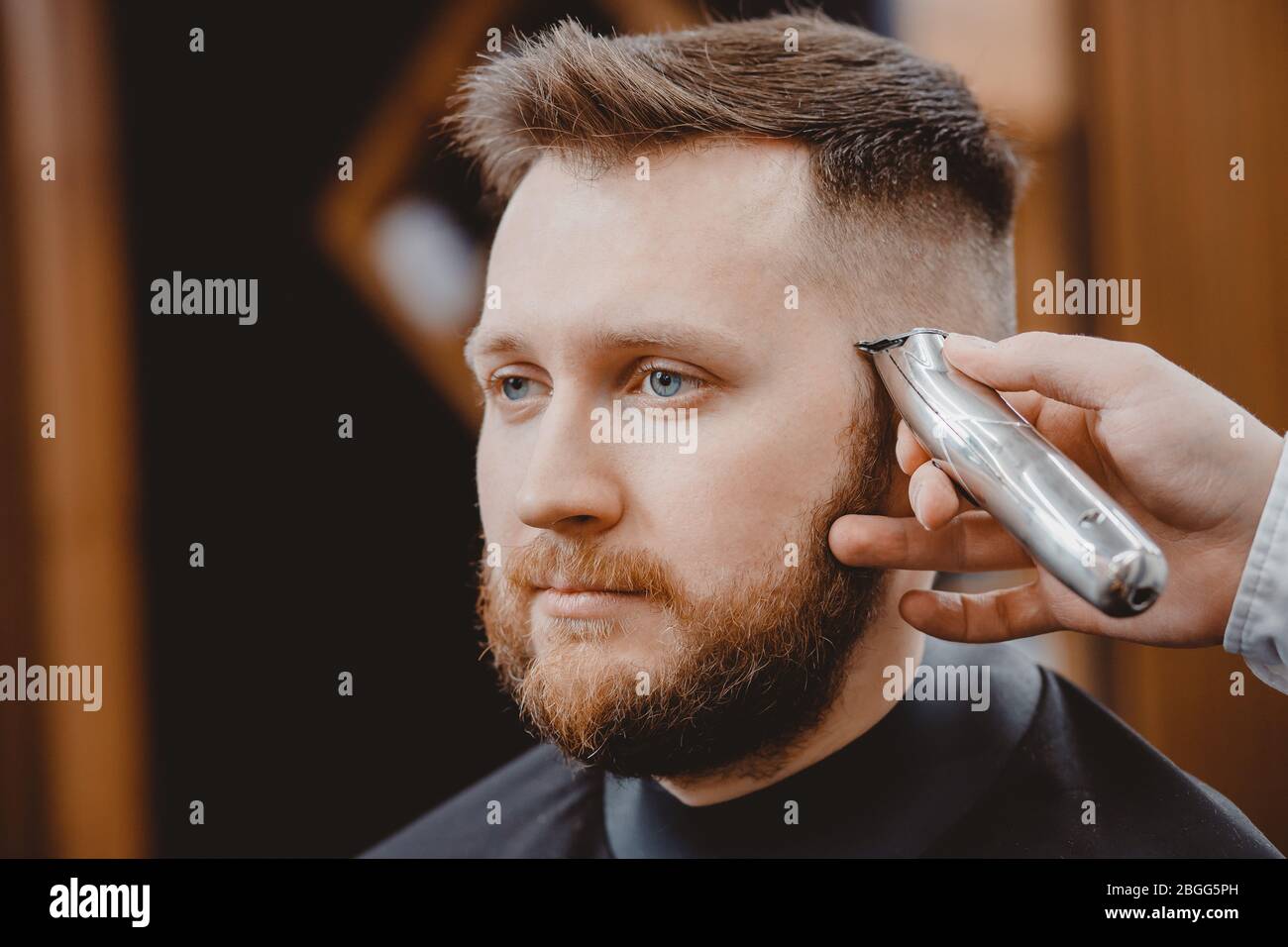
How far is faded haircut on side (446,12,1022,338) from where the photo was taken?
44.9 inches

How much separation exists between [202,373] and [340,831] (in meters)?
0.84

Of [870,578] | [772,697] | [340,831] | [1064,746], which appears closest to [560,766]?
[340,831]

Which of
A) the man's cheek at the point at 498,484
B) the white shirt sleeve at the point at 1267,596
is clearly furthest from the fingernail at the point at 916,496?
the man's cheek at the point at 498,484

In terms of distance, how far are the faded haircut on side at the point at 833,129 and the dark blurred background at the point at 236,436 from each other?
12.8 inches

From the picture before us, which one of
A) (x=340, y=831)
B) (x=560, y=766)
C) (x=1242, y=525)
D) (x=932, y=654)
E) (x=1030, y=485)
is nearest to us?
(x=1030, y=485)

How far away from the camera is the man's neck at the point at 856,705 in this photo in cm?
122

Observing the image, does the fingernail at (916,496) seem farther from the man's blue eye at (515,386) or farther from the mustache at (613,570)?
the man's blue eye at (515,386)

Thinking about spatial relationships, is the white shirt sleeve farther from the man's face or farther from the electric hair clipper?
the man's face

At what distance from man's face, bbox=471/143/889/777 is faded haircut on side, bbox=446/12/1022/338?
4 centimetres

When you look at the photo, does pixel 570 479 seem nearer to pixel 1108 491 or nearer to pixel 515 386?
pixel 515 386

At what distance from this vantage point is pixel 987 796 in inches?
46.1

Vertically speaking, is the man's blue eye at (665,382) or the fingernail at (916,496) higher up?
the man's blue eye at (665,382)

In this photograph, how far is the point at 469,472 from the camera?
168 cm
